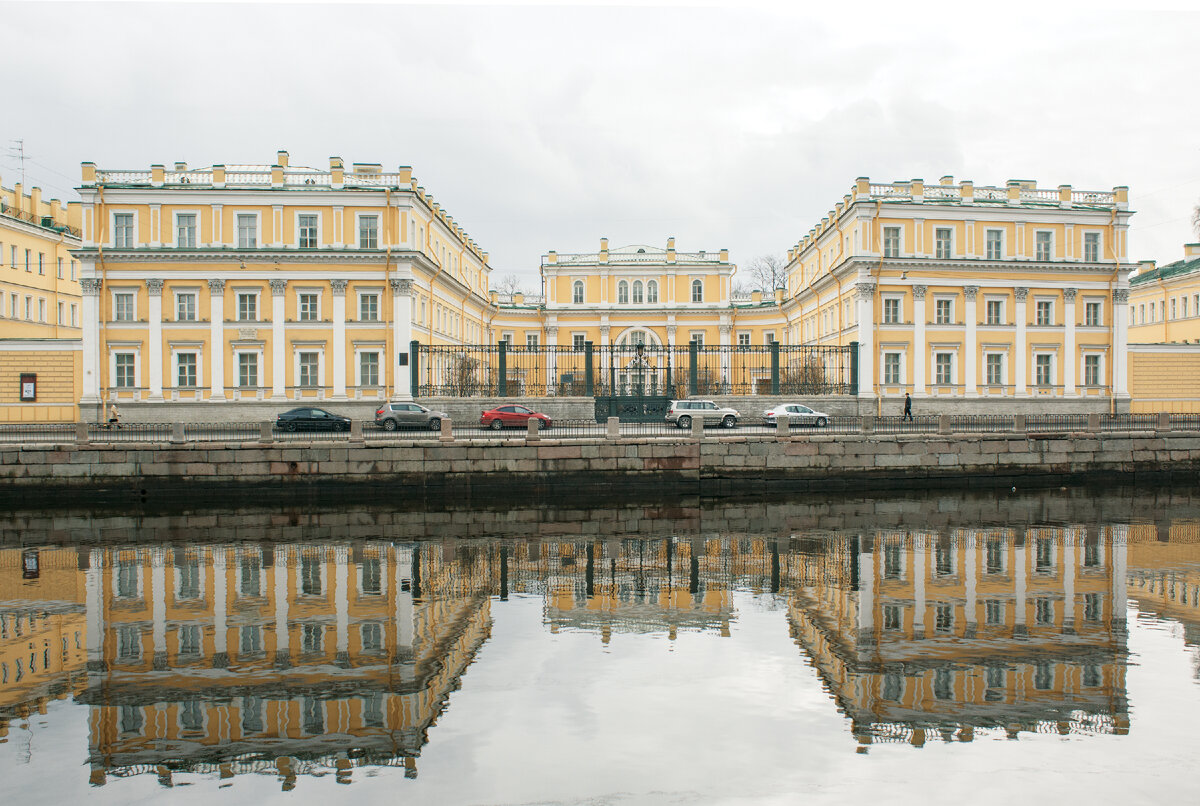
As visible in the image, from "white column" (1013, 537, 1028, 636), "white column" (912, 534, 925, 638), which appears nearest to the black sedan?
"white column" (912, 534, 925, 638)

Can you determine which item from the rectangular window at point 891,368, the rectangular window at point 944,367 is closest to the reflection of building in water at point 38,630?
the rectangular window at point 891,368

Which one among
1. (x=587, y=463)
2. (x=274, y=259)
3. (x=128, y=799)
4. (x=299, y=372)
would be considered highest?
(x=274, y=259)

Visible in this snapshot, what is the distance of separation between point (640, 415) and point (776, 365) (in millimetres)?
5908

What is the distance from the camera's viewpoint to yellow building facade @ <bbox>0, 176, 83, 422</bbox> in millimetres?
35125

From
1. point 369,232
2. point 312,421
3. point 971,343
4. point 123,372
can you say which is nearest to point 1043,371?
point 971,343

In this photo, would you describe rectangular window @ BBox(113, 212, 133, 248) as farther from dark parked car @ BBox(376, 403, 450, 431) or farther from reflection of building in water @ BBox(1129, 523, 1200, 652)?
reflection of building in water @ BBox(1129, 523, 1200, 652)

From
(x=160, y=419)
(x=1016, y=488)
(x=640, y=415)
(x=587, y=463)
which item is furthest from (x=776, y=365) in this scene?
(x=160, y=419)

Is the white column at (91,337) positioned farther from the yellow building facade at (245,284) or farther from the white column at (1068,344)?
the white column at (1068,344)

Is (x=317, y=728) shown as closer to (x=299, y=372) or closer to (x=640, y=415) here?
(x=640, y=415)

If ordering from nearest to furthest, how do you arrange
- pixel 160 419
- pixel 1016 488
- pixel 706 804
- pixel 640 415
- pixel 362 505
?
pixel 706 804
pixel 362 505
pixel 1016 488
pixel 640 415
pixel 160 419

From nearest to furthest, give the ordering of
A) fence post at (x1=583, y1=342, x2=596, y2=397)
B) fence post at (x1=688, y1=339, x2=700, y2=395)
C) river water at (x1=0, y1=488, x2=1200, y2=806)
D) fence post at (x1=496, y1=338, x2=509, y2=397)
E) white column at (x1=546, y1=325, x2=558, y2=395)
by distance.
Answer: river water at (x1=0, y1=488, x2=1200, y2=806), fence post at (x1=583, y1=342, x2=596, y2=397), fence post at (x1=688, y1=339, x2=700, y2=395), fence post at (x1=496, y1=338, x2=509, y2=397), white column at (x1=546, y1=325, x2=558, y2=395)

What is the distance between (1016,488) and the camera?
82.4 ft

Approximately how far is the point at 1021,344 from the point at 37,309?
175ft

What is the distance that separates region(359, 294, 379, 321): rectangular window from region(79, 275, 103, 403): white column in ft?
35.7
